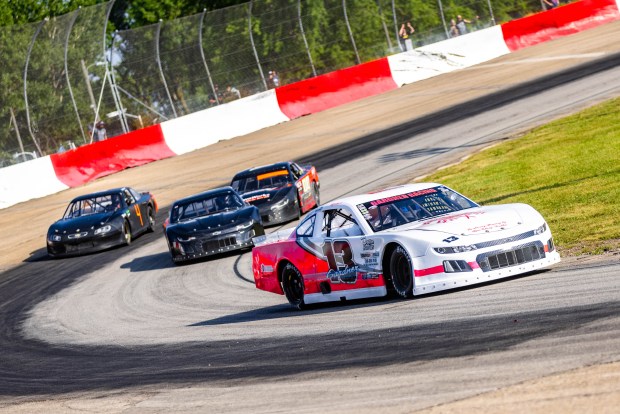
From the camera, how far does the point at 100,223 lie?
25000mm

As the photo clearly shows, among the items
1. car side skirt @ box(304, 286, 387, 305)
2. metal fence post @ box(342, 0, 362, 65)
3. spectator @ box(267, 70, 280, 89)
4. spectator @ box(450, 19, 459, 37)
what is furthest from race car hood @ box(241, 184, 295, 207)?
spectator @ box(450, 19, 459, 37)

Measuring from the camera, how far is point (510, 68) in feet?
137

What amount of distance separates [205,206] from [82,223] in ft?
13.6

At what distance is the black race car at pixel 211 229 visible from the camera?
20828 millimetres

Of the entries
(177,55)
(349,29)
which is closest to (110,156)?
(177,55)

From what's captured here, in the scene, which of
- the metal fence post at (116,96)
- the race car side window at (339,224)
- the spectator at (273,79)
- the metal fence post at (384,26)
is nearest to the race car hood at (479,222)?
the race car side window at (339,224)

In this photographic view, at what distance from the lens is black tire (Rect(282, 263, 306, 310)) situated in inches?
557

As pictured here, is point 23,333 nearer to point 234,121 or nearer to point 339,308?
point 339,308

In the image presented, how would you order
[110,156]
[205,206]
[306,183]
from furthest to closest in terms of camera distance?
[110,156] < [306,183] < [205,206]

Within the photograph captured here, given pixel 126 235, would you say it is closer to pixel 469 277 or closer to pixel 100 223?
pixel 100 223

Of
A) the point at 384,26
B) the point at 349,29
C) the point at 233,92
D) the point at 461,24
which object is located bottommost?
the point at 461,24

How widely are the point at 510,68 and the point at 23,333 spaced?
2869 cm

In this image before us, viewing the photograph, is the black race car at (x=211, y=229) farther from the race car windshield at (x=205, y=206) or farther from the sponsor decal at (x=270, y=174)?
the sponsor decal at (x=270, y=174)

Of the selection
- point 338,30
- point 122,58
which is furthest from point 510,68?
point 122,58
